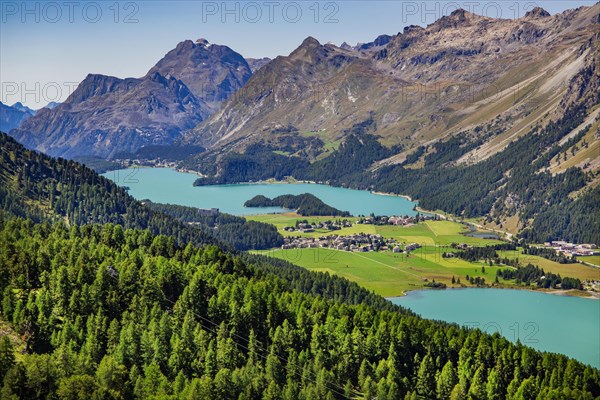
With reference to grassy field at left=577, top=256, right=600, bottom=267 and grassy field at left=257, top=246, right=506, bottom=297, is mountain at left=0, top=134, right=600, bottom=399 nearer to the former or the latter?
grassy field at left=257, top=246, right=506, bottom=297

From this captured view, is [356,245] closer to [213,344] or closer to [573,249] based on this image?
[573,249]

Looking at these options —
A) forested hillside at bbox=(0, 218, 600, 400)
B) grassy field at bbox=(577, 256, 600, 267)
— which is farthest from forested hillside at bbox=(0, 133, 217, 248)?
grassy field at bbox=(577, 256, 600, 267)

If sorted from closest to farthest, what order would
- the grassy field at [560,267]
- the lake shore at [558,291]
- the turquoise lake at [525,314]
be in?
the turquoise lake at [525,314]
the lake shore at [558,291]
the grassy field at [560,267]

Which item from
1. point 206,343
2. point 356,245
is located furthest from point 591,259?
point 206,343

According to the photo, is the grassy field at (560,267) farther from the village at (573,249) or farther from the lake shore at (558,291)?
the lake shore at (558,291)

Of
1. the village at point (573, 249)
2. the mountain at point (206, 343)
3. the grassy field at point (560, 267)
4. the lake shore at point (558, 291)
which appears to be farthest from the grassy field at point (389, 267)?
the mountain at point (206, 343)

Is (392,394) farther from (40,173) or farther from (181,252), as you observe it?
(40,173)

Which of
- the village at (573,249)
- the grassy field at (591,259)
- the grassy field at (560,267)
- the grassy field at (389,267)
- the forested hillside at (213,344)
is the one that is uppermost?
the village at (573,249)
